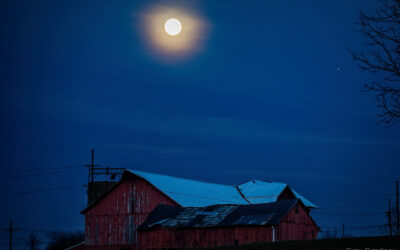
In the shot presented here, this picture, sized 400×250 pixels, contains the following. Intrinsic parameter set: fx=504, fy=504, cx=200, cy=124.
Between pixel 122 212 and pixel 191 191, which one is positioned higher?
pixel 191 191

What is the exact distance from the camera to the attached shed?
3784cm

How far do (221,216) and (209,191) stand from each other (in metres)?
16.4

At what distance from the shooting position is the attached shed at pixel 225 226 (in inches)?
1490

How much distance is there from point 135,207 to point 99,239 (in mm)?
5252

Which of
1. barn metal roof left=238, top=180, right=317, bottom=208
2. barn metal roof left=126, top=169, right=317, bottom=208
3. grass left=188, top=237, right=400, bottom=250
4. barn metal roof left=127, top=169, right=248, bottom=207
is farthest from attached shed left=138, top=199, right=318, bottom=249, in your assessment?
barn metal roof left=238, top=180, right=317, bottom=208

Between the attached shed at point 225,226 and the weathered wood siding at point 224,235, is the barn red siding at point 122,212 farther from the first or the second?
the weathered wood siding at point 224,235

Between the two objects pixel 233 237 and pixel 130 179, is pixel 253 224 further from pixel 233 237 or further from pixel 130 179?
pixel 130 179

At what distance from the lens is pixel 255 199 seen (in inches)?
2440

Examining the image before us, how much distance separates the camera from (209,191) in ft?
188

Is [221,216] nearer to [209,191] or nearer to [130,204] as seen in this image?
[130,204]

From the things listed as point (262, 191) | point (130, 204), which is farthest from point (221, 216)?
point (262, 191)

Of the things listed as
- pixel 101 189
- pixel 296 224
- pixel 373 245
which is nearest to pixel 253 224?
pixel 296 224

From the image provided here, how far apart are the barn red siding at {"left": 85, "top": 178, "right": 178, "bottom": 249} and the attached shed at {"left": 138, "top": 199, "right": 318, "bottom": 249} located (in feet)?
19.1

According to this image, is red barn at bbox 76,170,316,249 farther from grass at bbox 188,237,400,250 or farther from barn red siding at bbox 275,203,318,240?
grass at bbox 188,237,400,250
